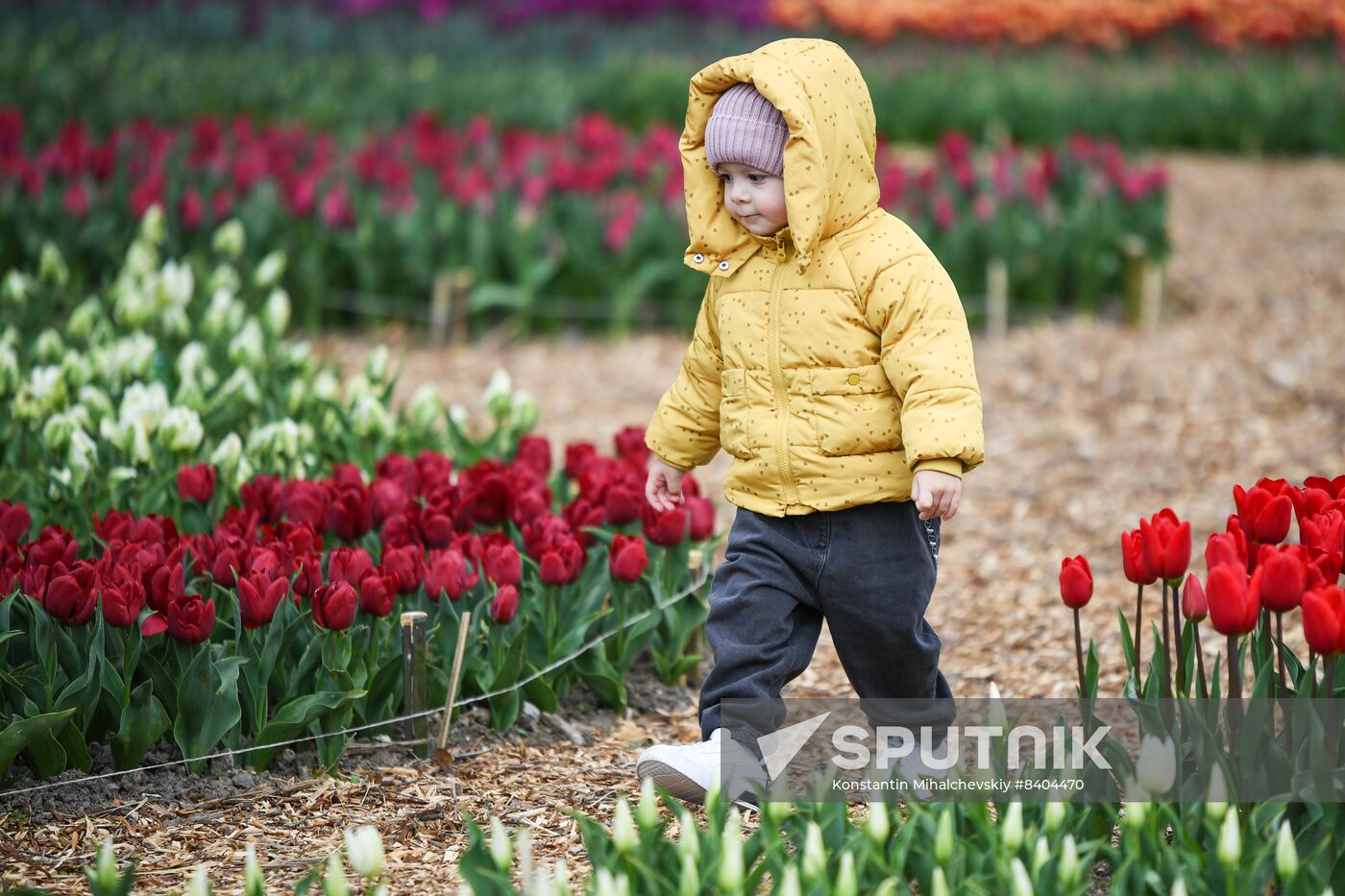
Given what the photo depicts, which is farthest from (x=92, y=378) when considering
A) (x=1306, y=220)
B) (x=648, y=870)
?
(x=1306, y=220)

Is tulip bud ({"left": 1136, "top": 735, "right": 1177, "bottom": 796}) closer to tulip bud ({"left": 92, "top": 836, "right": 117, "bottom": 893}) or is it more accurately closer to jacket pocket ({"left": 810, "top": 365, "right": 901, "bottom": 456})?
jacket pocket ({"left": 810, "top": 365, "right": 901, "bottom": 456})

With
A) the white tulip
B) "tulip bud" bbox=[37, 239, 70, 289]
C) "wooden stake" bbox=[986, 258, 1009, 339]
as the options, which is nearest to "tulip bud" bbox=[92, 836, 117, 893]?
the white tulip

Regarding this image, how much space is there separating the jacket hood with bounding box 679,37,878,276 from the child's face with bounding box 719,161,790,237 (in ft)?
0.10

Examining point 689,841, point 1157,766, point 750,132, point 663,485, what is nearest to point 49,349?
point 663,485

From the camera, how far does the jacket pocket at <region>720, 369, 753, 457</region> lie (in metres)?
2.47

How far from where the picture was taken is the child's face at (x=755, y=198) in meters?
2.38

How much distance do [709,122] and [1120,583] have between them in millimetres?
2102

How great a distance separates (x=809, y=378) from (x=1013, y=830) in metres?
0.81

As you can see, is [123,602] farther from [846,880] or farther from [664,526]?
[846,880]

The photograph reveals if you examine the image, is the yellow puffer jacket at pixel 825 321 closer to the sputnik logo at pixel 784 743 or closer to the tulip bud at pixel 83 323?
the sputnik logo at pixel 784 743

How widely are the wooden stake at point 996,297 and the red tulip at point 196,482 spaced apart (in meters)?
3.75

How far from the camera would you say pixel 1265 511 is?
7.26 ft

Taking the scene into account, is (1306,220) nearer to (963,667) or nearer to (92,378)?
(963,667)

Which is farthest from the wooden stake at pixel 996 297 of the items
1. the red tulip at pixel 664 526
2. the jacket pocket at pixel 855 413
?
the jacket pocket at pixel 855 413
